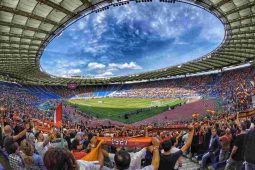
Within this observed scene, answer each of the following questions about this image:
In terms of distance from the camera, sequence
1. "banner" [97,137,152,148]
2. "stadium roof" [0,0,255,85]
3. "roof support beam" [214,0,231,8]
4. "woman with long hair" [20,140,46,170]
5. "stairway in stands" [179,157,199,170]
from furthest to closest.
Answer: "roof support beam" [214,0,231,8], "stadium roof" [0,0,255,85], "stairway in stands" [179,157,199,170], "banner" [97,137,152,148], "woman with long hair" [20,140,46,170]

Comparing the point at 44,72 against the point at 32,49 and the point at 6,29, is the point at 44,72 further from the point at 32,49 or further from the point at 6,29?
the point at 6,29

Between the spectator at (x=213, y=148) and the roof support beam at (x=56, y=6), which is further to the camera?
the roof support beam at (x=56, y=6)

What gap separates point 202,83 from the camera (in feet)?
196

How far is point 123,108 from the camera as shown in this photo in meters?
56.8

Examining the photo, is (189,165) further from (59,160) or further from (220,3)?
(220,3)

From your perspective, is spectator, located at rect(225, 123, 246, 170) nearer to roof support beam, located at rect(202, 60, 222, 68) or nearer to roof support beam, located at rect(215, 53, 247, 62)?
roof support beam, located at rect(215, 53, 247, 62)

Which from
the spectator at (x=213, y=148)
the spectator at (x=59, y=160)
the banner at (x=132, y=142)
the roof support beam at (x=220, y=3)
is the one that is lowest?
the spectator at (x=213, y=148)

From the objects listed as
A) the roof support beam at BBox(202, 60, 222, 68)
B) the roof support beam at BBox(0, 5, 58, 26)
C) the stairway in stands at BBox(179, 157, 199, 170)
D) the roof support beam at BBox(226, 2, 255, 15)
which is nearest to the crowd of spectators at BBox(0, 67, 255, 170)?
the stairway in stands at BBox(179, 157, 199, 170)

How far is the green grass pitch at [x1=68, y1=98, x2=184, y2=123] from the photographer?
46.1m

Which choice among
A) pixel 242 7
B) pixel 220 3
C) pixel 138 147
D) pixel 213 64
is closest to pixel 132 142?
pixel 138 147

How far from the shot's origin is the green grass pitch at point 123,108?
46.1 metres

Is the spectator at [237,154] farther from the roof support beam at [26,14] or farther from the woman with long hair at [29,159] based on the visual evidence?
the roof support beam at [26,14]

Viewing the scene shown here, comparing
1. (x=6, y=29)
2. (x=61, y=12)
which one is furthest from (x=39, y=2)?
(x=6, y=29)

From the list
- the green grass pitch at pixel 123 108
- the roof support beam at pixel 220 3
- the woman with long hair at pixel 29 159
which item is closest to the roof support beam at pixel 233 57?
the green grass pitch at pixel 123 108
